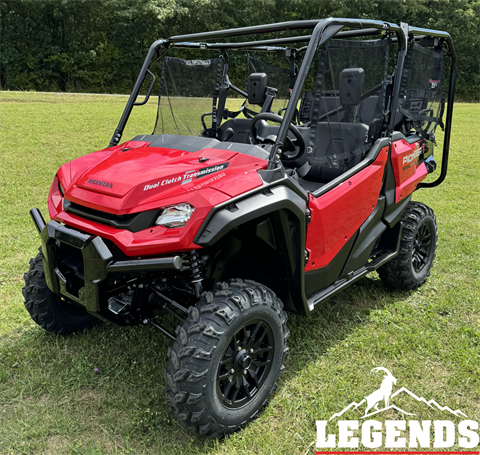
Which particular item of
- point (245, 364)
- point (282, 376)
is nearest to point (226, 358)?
point (245, 364)

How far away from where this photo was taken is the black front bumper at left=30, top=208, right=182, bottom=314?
2199 millimetres

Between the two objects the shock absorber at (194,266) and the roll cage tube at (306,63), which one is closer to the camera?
the shock absorber at (194,266)

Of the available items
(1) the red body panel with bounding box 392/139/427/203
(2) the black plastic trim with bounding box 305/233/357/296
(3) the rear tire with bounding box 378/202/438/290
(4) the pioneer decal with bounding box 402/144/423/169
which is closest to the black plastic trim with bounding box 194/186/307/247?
(2) the black plastic trim with bounding box 305/233/357/296

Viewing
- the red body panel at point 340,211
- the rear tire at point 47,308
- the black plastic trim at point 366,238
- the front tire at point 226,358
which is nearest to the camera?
the front tire at point 226,358

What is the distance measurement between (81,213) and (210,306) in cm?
85

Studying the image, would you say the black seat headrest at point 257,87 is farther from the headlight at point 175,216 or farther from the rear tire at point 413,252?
the headlight at point 175,216

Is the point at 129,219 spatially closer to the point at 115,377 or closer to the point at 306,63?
the point at 115,377

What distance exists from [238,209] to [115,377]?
142 centimetres

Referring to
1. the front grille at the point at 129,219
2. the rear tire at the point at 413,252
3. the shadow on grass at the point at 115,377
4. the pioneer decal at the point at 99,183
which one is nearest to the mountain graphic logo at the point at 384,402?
the shadow on grass at the point at 115,377

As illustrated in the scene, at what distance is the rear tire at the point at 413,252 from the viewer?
3867mm

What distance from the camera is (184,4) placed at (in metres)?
25.0

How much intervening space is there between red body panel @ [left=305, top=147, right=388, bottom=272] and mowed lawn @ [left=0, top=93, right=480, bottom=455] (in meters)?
0.74

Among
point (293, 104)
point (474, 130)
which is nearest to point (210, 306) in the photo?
point (293, 104)

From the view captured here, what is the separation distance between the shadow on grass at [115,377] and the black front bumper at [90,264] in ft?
2.21
